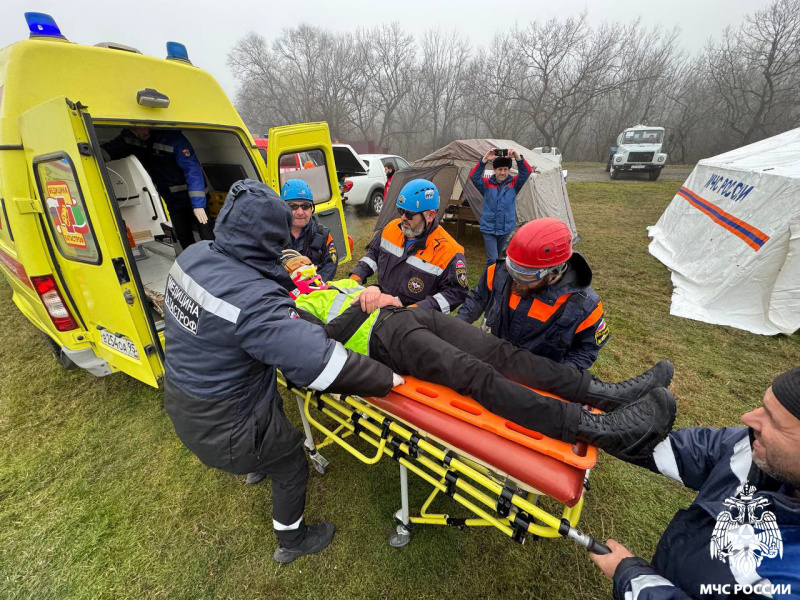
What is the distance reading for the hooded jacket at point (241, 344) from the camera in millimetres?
1483

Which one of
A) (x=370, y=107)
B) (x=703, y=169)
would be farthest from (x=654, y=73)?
(x=703, y=169)

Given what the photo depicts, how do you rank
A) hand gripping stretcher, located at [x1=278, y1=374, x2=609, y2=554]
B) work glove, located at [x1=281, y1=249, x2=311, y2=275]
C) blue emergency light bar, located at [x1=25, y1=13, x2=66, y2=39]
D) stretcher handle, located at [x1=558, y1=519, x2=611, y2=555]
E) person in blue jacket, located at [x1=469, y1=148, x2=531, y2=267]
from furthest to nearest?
1. person in blue jacket, located at [x1=469, y1=148, x2=531, y2=267]
2. work glove, located at [x1=281, y1=249, x2=311, y2=275]
3. blue emergency light bar, located at [x1=25, y1=13, x2=66, y2=39]
4. hand gripping stretcher, located at [x1=278, y1=374, x2=609, y2=554]
5. stretcher handle, located at [x1=558, y1=519, x2=611, y2=555]

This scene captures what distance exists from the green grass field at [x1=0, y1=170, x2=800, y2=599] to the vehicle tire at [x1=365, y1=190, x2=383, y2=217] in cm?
786

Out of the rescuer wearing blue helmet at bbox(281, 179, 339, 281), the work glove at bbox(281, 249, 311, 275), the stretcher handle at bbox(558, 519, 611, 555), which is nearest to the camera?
the stretcher handle at bbox(558, 519, 611, 555)

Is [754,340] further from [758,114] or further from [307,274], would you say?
[758,114]

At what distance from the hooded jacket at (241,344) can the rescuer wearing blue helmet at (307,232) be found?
66.8 inches

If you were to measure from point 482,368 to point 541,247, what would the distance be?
791mm

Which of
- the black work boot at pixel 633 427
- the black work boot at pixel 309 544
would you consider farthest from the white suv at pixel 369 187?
the black work boot at pixel 633 427

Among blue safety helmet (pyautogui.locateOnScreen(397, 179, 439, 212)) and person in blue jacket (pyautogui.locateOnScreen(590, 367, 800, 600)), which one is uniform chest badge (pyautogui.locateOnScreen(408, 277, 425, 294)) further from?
person in blue jacket (pyautogui.locateOnScreen(590, 367, 800, 600))

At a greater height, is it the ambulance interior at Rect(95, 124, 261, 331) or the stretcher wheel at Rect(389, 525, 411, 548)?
the ambulance interior at Rect(95, 124, 261, 331)

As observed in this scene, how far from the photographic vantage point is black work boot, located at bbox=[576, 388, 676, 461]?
1521 millimetres

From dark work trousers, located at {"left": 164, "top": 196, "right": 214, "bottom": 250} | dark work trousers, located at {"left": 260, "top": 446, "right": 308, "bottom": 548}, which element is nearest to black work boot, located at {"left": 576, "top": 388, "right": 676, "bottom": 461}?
dark work trousers, located at {"left": 260, "top": 446, "right": 308, "bottom": 548}

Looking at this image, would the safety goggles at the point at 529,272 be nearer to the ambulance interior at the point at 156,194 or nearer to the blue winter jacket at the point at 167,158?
the ambulance interior at the point at 156,194

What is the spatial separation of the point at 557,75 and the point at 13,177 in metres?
36.0
